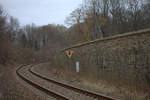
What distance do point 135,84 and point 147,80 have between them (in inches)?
30.7

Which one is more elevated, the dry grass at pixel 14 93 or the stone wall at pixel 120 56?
the stone wall at pixel 120 56

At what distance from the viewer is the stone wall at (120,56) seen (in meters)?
8.22

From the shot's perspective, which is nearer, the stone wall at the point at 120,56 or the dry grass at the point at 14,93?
the dry grass at the point at 14,93

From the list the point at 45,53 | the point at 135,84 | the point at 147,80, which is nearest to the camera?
the point at 147,80

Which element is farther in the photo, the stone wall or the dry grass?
the stone wall

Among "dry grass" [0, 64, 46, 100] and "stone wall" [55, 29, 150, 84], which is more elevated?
"stone wall" [55, 29, 150, 84]

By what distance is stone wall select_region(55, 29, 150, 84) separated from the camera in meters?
8.22

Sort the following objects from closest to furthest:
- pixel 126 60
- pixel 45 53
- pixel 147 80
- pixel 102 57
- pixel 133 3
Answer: pixel 147 80, pixel 126 60, pixel 102 57, pixel 133 3, pixel 45 53

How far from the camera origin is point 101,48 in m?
11.6

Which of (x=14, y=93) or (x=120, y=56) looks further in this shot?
(x=120, y=56)

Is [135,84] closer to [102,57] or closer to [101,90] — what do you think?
[101,90]

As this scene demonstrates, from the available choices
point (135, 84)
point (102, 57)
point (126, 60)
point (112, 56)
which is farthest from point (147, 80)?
point (102, 57)

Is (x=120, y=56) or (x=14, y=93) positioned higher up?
(x=120, y=56)

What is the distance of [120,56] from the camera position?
971cm
